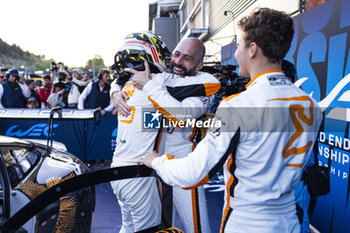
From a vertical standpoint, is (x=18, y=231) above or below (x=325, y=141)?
below

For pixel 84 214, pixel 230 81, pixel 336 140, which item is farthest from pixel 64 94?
pixel 336 140

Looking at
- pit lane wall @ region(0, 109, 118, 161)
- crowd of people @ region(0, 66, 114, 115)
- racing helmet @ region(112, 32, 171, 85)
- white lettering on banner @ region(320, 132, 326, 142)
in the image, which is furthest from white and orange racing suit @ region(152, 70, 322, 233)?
crowd of people @ region(0, 66, 114, 115)

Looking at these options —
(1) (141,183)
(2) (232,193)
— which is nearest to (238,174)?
(2) (232,193)

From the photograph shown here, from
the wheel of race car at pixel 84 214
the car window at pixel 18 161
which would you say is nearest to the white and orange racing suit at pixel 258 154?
the wheel of race car at pixel 84 214

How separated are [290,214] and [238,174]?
321 millimetres

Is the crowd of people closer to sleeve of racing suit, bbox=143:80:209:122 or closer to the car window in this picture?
the car window

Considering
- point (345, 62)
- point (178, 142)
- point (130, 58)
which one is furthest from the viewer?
point (345, 62)

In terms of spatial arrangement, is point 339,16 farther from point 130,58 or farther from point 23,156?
point 23,156

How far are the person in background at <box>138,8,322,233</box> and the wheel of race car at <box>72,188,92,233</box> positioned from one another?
1698mm

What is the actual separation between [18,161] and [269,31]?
105 inches

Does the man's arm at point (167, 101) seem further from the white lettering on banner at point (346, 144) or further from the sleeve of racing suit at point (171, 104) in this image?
the white lettering on banner at point (346, 144)

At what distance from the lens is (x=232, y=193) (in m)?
1.32

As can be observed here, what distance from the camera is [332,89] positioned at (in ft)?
10.1

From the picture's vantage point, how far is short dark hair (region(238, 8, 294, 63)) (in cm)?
124
